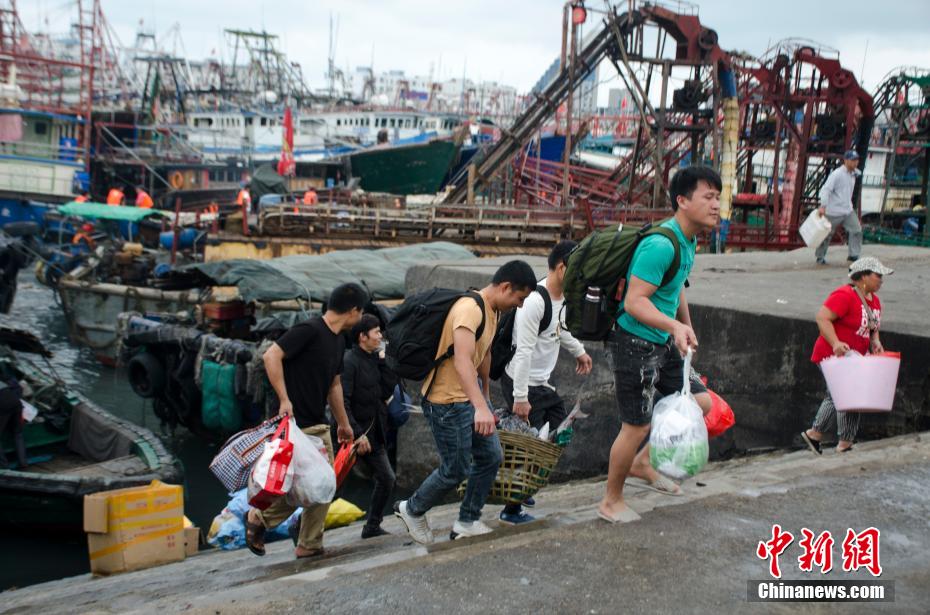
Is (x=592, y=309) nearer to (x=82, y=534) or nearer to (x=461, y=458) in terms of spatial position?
(x=461, y=458)

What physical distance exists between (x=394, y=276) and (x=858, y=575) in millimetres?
10429

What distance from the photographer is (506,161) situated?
2473 centimetres

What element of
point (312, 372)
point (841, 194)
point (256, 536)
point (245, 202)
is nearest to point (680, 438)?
point (312, 372)

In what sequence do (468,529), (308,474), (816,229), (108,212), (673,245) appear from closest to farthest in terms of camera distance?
(673,245), (468,529), (308,474), (816,229), (108,212)

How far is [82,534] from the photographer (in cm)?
918

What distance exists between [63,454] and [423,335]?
782cm

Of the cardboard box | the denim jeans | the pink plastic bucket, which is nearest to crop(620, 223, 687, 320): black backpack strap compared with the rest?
the denim jeans

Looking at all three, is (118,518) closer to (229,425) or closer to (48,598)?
(48,598)

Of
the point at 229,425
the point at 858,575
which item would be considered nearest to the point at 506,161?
the point at 229,425

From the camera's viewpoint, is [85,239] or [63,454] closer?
[63,454]

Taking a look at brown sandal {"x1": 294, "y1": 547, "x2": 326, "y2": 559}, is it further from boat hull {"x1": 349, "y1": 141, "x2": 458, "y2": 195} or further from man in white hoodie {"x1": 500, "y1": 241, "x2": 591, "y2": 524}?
boat hull {"x1": 349, "y1": 141, "x2": 458, "y2": 195}

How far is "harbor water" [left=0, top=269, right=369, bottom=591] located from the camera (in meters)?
8.60

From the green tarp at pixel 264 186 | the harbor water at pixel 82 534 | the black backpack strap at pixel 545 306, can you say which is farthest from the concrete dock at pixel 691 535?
the green tarp at pixel 264 186

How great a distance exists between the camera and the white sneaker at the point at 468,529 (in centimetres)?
452
